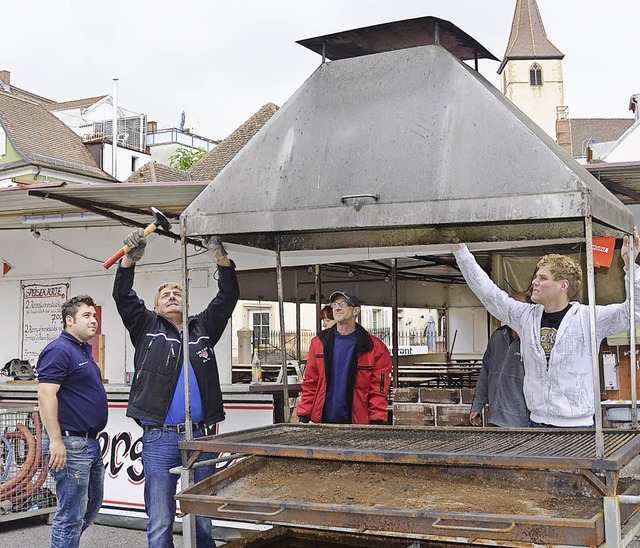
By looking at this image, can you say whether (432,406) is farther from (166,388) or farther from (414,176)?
(414,176)

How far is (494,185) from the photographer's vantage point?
132 inches

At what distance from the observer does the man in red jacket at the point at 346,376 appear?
556cm

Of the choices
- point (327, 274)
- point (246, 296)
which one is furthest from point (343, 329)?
point (246, 296)

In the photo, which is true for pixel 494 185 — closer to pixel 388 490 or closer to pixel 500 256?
pixel 388 490

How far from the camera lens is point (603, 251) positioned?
660 centimetres

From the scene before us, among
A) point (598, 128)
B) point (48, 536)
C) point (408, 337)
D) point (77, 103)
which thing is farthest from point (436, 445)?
point (598, 128)

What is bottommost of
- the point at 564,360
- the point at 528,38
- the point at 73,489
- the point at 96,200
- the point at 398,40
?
the point at 73,489

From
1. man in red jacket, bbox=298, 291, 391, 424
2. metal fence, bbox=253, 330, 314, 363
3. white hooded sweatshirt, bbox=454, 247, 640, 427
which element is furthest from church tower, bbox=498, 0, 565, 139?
white hooded sweatshirt, bbox=454, 247, 640, 427

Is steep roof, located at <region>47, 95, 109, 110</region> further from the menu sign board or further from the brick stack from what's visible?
the brick stack

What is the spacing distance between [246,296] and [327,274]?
161 cm

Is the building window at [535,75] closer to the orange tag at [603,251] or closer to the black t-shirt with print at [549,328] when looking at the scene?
the orange tag at [603,251]

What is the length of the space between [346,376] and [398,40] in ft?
7.68

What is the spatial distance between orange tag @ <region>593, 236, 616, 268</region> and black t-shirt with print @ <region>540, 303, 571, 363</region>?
246 cm

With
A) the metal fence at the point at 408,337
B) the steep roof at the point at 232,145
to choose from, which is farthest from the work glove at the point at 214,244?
the metal fence at the point at 408,337
